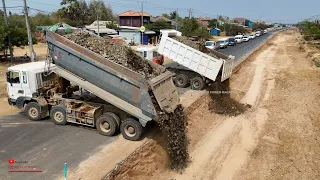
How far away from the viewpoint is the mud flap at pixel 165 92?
8523 mm

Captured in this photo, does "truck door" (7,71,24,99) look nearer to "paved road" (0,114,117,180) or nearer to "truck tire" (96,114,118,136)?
"paved road" (0,114,117,180)

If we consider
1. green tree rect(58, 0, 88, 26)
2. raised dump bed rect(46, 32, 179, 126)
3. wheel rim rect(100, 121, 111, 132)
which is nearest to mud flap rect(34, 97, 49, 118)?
raised dump bed rect(46, 32, 179, 126)

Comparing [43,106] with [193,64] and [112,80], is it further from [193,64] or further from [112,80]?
[193,64]

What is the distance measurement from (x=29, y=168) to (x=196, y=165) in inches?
194

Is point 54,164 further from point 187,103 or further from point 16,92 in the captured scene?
point 187,103

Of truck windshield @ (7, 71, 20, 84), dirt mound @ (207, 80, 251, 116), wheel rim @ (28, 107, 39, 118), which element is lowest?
dirt mound @ (207, 80, 251, 116)

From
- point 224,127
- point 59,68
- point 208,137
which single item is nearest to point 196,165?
point 208,137

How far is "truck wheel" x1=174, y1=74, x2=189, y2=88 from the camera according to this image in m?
Result: 16.4

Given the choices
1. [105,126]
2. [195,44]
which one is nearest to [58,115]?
[105,126]

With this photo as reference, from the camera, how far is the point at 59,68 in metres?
9.91

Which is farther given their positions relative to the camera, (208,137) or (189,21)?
(189,21)

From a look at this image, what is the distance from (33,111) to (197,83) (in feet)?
29.6

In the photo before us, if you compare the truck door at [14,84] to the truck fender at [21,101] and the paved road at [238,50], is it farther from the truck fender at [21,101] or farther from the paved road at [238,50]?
the paved road at [238,50]

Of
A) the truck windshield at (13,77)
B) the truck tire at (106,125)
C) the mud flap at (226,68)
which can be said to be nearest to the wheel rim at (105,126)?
the truck tire at (106,125)
